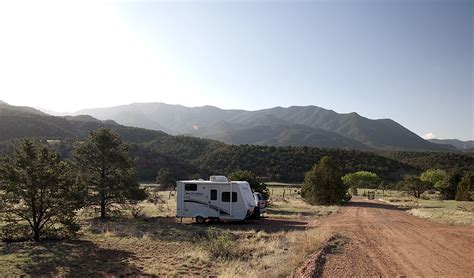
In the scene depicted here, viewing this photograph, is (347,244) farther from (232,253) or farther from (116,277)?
(116,277)

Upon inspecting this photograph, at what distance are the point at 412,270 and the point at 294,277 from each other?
322 centimetres

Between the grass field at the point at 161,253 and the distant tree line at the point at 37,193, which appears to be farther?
the distant tree line at the point at 37,193

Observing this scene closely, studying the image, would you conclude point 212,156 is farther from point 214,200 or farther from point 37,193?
point 37,193

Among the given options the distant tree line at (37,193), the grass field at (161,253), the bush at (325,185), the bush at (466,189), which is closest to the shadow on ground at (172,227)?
the grass field at (161,253)

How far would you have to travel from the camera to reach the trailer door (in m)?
21.6

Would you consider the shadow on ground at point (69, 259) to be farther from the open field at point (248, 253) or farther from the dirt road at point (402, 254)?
the dirt road at point (402, 254)

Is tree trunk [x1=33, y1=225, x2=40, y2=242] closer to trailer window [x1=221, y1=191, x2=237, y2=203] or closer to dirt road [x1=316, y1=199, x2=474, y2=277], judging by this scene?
trailer window [x1=221, y1=191, x2=237, y2=203]

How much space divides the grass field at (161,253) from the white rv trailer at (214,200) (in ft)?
7.65

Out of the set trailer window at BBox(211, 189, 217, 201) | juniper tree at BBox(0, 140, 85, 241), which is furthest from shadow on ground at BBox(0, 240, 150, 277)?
trailer window at BBox(211, 189, 217, 201)

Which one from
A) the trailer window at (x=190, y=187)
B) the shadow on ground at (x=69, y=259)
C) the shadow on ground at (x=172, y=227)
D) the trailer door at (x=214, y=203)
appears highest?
the trailer window at (x=190, y=187)

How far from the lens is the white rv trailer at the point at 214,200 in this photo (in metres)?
21.4

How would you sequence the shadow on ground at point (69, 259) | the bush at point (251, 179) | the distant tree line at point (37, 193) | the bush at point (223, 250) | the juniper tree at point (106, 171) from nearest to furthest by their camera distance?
the shadow on ground at point (69, 259) < the bush at point (223, 250) < the distant tree line at point (37, 193) < the juniper tree at point (106, 171) < the bush at point (251, 179)

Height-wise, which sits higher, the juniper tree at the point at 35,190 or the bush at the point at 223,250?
the juniper tree at the point at 35,190

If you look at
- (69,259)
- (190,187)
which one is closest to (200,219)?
(190,187)
